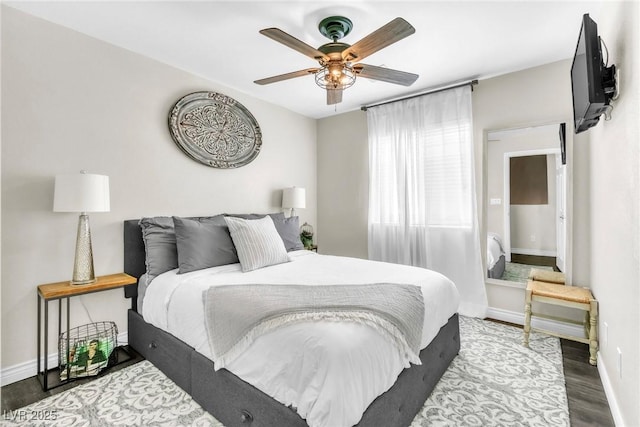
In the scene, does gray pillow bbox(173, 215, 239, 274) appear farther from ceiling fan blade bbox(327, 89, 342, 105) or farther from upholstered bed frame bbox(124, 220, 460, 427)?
ceiling fan blade bbox(327, 89, 342, 105)

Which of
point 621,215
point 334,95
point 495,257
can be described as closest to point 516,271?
point 495,257

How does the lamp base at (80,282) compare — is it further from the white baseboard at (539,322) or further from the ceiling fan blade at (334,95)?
the white baseboard at (539,322)

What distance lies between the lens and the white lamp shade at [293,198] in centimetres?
389

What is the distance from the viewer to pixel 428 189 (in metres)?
3.56

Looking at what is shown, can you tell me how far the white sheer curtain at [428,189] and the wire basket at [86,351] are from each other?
9.77ft

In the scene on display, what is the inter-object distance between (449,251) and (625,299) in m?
1.88

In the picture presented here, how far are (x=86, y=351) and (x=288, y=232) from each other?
1.98 metres

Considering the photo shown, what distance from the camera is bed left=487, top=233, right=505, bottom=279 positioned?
3.20 meters

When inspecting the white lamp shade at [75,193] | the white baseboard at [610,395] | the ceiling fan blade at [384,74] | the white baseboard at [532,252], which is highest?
the ceiling fan blade at [384,74]

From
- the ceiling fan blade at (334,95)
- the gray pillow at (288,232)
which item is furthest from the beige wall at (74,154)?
the ceiling fan blade at (334,95)

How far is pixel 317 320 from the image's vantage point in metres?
1.39

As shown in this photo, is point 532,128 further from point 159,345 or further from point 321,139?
point 159,345

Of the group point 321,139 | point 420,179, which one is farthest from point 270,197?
point 420,179

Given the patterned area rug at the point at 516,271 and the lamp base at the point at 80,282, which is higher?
the lamp base at the point at 80,282
